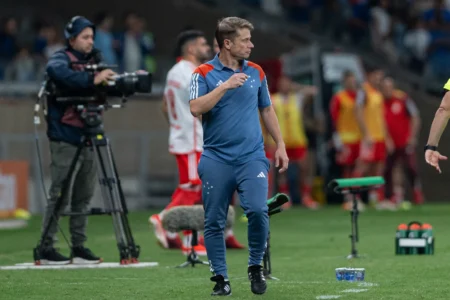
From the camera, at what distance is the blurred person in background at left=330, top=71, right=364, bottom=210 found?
78.8ft

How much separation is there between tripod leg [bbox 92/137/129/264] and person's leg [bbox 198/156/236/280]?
2.89 m

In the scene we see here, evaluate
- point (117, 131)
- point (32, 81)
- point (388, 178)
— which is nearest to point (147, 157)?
point (117, 131)

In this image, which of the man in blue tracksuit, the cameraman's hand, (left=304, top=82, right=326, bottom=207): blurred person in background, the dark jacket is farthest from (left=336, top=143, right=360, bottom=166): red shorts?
the man in blue tracksuit

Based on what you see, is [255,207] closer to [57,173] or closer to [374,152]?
[57,173]

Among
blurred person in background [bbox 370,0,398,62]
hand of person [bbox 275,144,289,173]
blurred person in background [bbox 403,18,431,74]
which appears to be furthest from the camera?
blurred person in background [bbox 370,0,398,62]

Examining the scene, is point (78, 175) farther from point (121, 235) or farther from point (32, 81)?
point (32, 81)

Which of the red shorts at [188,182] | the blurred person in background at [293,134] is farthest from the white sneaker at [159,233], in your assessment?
the blurred person in background at [293,134]

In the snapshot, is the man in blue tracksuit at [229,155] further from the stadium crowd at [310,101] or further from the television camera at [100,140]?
the stadium crowd at [310,101]

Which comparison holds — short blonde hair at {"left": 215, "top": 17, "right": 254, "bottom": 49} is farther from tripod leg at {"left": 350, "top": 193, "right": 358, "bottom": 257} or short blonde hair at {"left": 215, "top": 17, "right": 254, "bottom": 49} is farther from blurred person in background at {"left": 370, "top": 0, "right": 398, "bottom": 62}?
blurred person in background at {"left": 370, "top": 0, "right": 398, "bottom": 62}

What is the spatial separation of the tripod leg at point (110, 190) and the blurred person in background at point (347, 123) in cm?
1096

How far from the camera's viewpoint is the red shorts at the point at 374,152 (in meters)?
23.7

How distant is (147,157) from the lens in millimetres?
24484

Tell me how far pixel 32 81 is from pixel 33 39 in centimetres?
200

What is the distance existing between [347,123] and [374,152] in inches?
31.4
